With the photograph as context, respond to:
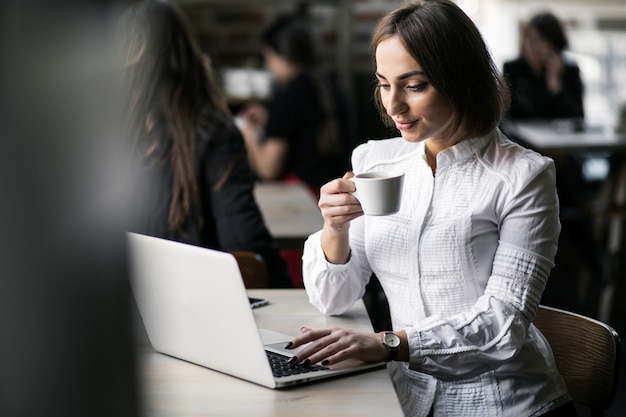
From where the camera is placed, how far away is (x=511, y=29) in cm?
634

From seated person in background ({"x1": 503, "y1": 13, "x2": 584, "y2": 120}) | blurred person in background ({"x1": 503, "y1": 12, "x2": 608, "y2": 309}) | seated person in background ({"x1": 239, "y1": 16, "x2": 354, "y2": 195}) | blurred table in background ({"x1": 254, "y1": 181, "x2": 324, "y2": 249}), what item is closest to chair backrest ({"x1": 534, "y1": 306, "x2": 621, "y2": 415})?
blurred table in background ({"x1": 254, "y1": 181, "x2": 324, "y2": 249})

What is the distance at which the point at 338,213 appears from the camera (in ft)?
4.59

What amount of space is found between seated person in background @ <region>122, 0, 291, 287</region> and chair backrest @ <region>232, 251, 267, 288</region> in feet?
0.58

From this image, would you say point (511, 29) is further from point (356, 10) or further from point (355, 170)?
point (355, 170)

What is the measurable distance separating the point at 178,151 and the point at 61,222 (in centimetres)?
168

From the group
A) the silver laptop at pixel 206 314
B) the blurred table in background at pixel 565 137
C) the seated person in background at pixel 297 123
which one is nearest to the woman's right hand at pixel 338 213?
the silver laptop at pixel 206 314

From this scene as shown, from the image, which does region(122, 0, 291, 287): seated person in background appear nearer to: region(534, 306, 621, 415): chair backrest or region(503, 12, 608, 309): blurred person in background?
region(534, 306, 621, 415): chair backrest

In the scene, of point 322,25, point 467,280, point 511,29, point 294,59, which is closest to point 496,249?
point 467,280

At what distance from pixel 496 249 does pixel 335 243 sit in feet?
0.89

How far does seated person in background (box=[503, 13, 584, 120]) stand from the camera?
4828 mm

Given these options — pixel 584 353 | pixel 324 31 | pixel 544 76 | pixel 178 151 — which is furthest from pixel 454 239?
pixel 324 31

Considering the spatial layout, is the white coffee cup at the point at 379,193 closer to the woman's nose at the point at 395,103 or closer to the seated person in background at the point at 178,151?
the woman's nose at the point at 395,103

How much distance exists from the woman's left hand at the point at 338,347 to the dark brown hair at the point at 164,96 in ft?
2.99

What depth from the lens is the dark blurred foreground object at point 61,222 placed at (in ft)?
1.47
